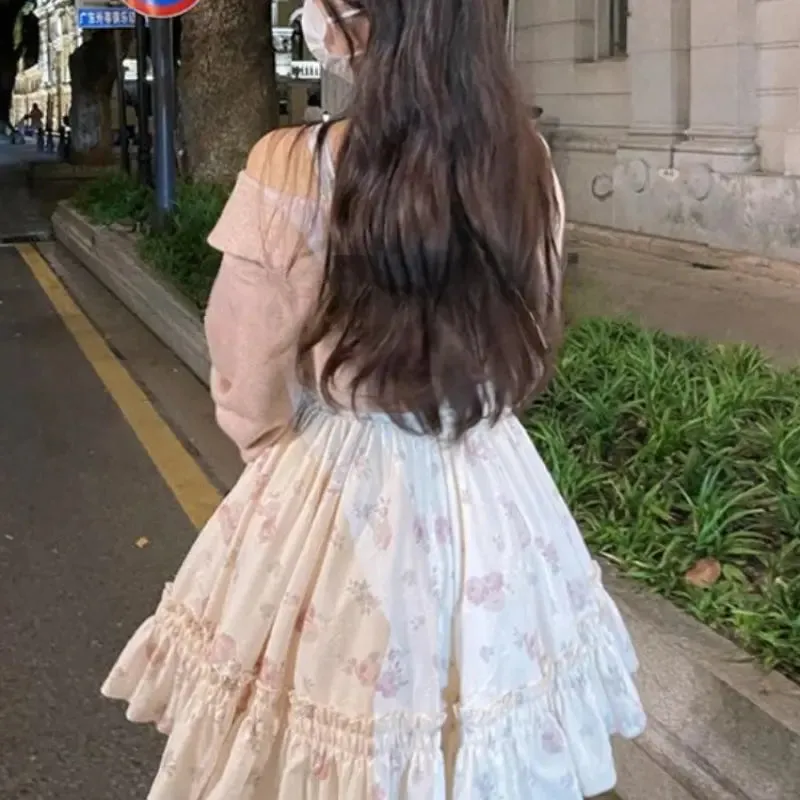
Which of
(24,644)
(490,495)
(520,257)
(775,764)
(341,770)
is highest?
(520,257)

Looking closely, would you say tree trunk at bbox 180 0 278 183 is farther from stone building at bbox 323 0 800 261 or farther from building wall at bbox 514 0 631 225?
building wall at bbox 514 0 631 225

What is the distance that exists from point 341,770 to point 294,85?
29727 millimetres

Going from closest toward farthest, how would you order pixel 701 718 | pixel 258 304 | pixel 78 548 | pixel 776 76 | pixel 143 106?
pixel 258 304
pixel 701 718
pixel 78 548
pixel 776 76
pixel 143 106

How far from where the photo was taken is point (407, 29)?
80.3 inches

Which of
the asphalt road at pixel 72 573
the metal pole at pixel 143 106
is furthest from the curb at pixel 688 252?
the metal pole at pixel 143 106

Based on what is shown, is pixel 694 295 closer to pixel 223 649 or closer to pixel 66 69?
pixel 223 649

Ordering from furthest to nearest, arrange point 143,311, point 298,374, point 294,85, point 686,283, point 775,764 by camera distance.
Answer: point 294,85 → point 686,283 → point 143,311 → point 775,764 → point 298,374

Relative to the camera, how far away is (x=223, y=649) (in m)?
2.36

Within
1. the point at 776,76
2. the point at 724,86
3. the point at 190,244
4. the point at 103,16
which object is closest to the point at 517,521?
the point at 190,244

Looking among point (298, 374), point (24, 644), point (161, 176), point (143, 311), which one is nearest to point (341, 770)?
point (298, 374)

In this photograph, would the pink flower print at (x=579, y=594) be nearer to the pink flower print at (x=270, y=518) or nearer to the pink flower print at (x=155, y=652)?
the pink flower print at (x=270, y=518)

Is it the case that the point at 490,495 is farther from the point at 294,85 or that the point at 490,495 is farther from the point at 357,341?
the point at 294,85

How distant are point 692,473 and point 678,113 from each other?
8931 millimetres

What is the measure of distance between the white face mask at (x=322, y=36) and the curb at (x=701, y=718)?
5.08ft
